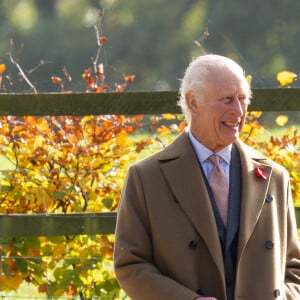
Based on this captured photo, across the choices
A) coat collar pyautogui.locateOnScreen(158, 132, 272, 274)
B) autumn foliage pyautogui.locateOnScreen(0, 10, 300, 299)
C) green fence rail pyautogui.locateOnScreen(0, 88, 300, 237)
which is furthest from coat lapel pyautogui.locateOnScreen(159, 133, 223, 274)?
autumn foliage pyautogui.locateOnScreen(0, 10, 300, 299)

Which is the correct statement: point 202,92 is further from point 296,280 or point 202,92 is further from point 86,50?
point 86,50

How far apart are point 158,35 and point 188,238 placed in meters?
17.8

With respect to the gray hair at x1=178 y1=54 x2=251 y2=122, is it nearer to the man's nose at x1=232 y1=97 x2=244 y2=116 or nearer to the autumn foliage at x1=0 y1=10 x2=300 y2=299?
the man's nose at x1=232 y1=97 x2=244 y2=116

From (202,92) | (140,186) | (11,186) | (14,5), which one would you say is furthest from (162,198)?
(14,5)

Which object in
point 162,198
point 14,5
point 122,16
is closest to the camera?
point 162,198

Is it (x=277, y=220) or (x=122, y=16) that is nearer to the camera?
(x=277, y=220)

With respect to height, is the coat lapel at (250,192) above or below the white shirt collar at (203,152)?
below

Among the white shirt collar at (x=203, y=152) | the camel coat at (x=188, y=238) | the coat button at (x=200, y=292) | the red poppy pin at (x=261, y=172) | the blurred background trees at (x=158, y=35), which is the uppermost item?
the blurred background trees at (x=158, y=35)

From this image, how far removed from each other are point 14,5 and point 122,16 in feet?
7.11

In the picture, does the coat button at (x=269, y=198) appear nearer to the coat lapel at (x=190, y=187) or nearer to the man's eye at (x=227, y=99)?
the coat lapel at (x=190, y=187)

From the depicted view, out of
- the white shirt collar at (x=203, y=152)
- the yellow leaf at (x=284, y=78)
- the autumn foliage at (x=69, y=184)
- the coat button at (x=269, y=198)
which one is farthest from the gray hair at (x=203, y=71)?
the yellow leaf at (x=284, y=78)

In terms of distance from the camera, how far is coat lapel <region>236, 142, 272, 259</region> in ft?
14.6

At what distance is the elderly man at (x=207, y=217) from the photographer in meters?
4.43

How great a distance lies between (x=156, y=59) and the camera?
840 inches
